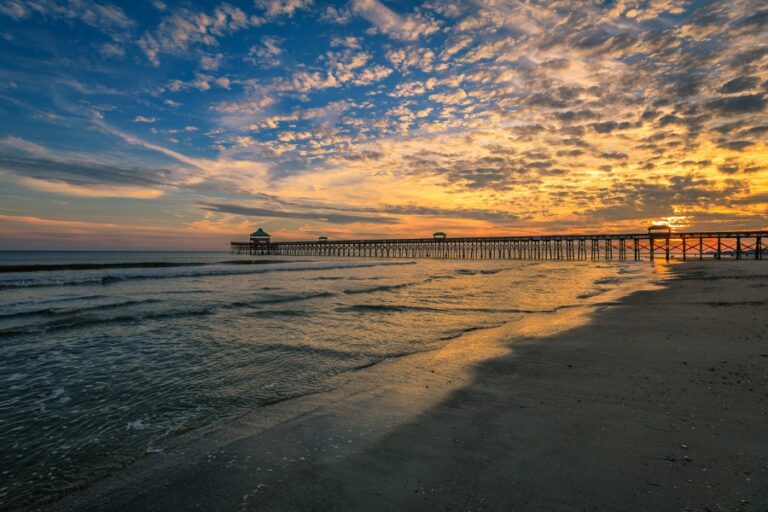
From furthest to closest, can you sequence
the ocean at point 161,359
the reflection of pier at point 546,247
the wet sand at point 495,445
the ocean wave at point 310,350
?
the reflection of pier at point 546,247
the ocean wave at point 310,350
the ocean at point 161,359
the wet sand at point 495,445

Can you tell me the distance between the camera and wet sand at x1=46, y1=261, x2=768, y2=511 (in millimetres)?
2639

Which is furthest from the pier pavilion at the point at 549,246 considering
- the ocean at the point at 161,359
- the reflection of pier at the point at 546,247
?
the ocean at the point at 161,359

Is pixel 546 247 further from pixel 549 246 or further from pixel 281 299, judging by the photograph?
pixel 281 299

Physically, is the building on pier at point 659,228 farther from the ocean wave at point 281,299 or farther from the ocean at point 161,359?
the ocean wave at point 281,299

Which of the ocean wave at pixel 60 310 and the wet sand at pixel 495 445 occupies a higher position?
the wet sand at pixel 495 445

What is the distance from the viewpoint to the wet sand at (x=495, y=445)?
2.64 m

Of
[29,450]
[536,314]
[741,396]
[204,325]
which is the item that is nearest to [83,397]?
[29,450]

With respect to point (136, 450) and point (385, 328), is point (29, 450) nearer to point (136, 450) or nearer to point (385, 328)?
point (136, 450)

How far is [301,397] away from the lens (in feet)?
16.6

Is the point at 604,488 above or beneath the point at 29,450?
above

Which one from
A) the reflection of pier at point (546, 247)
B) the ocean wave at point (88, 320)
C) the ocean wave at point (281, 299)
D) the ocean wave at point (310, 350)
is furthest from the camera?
the reflection of pier at point (546, 247)

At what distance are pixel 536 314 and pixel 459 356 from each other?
5.73m

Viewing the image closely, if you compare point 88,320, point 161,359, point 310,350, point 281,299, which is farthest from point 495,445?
point 281,299

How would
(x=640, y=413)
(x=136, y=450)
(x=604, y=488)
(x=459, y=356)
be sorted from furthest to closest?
1. (x=459, y=356)
2. (x=640, y=413)
3. (x=136, y=450)
4. (x=604, y=488)
